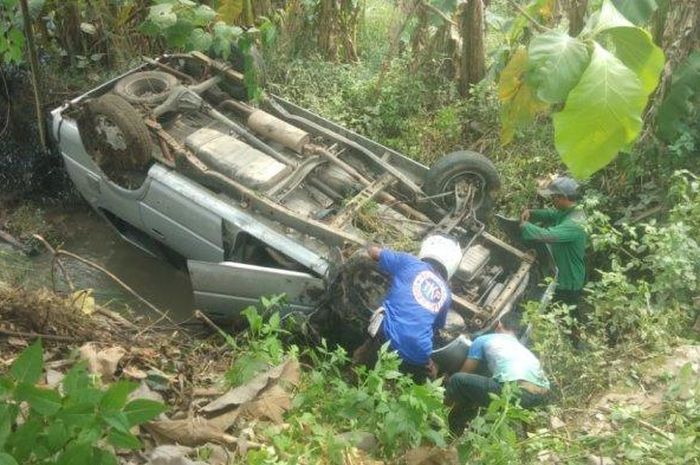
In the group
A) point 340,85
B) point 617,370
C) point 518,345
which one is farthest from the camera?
point 340,85

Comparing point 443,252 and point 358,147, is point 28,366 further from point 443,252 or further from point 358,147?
point 358,147

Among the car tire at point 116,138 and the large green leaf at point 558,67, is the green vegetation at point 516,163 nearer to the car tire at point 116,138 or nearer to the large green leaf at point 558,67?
the large green leaf at point 558,67

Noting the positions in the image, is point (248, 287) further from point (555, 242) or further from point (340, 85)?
point (340, 85)

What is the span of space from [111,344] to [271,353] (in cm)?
87

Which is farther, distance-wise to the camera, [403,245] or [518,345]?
[403,245]

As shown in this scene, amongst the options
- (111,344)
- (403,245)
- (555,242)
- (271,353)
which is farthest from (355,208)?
(111,344)

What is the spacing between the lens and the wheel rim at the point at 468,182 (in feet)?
20.2

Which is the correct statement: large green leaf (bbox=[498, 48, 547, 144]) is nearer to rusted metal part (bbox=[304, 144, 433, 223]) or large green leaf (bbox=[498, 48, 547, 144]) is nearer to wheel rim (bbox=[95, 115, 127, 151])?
rusted metal part (bbox=[304, 144, 433, 223])

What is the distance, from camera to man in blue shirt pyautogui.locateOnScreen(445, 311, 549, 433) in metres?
4.50

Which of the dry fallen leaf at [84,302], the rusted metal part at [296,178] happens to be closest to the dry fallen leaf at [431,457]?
the dry fallen leaf at [84,302]

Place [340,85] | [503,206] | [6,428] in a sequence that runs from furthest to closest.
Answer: [340,85] < [503,206] < [6,428]

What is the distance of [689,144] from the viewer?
605 centimetres

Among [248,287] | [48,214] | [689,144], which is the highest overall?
[689,144]

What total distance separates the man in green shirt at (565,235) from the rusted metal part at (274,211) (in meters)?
1.64
